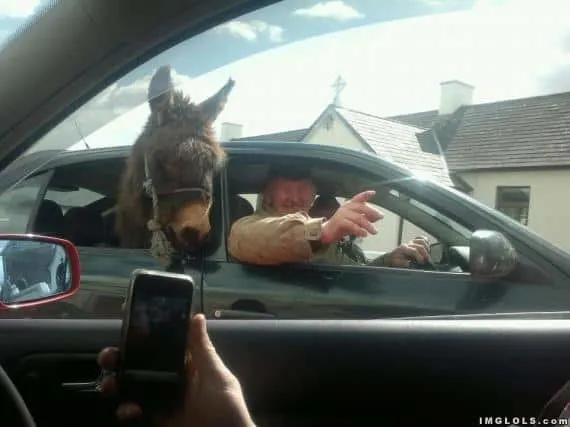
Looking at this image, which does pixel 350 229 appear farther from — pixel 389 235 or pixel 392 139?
pixel 392 139

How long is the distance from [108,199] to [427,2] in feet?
4.27

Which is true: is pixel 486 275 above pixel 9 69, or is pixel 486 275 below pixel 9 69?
below

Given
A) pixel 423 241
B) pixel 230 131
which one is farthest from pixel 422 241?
pixel 230 131

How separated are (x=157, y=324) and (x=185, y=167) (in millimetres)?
826

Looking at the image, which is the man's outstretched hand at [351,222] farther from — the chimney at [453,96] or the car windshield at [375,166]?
the chimney at [453,96]

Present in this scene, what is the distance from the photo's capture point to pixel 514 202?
2.29m

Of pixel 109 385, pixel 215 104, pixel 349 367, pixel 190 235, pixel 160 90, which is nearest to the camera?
pixel 160 90

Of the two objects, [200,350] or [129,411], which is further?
[129,411]

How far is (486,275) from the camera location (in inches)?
94.8

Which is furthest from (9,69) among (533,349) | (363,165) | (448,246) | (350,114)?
(533,349)

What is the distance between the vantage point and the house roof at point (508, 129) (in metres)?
2.23

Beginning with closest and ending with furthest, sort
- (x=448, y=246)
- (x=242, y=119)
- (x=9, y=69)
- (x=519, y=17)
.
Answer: (x=9, y=69) < (x=519, y=17) < (x=242, y=119) < (x=448, y=246)

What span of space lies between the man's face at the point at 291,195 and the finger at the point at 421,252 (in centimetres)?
37

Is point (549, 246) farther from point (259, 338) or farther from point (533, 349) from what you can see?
point (259, 338)
